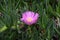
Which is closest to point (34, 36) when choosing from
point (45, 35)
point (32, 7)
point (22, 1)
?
point (45, 35)

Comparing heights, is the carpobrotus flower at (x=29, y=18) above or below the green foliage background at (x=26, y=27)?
above

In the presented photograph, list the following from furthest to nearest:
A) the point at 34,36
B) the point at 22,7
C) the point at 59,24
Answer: the point at 22,7 < the point at 59,24 < the point at 34,36

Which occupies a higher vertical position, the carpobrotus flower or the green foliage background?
the carpobrotus flower

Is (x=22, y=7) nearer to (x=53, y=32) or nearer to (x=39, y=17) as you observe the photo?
(x=39, y=17)

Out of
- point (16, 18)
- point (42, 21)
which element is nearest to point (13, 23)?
point (16, 18)

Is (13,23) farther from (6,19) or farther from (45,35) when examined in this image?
(45,35)

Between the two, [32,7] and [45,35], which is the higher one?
[32,7]

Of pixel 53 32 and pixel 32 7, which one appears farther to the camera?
pixel 32 7

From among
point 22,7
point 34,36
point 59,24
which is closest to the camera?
point 34,36

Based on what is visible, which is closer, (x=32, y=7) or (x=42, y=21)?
(x=42, y=21)
